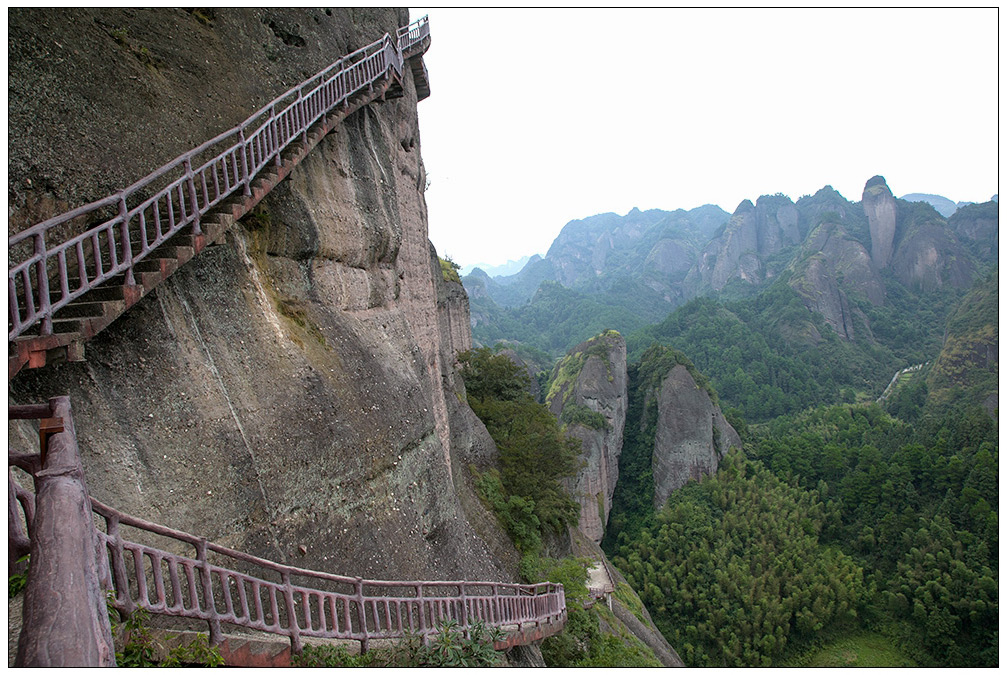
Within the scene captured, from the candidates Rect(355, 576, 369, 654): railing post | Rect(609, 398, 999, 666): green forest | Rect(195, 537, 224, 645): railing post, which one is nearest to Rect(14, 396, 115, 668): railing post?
Rect(195, 537, 224, 645): railing post

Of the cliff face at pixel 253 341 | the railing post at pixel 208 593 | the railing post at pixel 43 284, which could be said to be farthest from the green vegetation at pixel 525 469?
the railing post at pixel 43 284

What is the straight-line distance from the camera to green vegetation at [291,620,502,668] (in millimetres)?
4957

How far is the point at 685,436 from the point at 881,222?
314 ft

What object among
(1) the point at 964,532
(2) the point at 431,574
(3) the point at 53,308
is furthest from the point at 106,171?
(1) the point at 964,532

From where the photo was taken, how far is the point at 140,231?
5387mm

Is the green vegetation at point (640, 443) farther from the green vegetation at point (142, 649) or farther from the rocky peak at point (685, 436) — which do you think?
the green vegetation at point (142, 649)

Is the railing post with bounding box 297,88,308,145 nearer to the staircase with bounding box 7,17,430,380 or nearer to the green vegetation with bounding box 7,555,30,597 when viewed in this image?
the staircase with bounding box 7,17,430,380

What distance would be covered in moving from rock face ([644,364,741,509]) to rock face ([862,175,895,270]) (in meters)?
85.9

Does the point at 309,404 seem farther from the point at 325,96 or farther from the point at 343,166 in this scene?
the point at 325,96

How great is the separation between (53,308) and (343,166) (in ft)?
20.0

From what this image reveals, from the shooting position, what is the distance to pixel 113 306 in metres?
4.79

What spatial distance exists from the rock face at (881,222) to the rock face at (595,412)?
87452mm

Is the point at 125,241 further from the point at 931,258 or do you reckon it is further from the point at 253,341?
the point at 931,258

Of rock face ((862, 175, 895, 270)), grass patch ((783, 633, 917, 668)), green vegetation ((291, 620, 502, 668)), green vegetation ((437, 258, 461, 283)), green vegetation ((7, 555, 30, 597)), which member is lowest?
grass patch ((783, 633, 917, 668))
